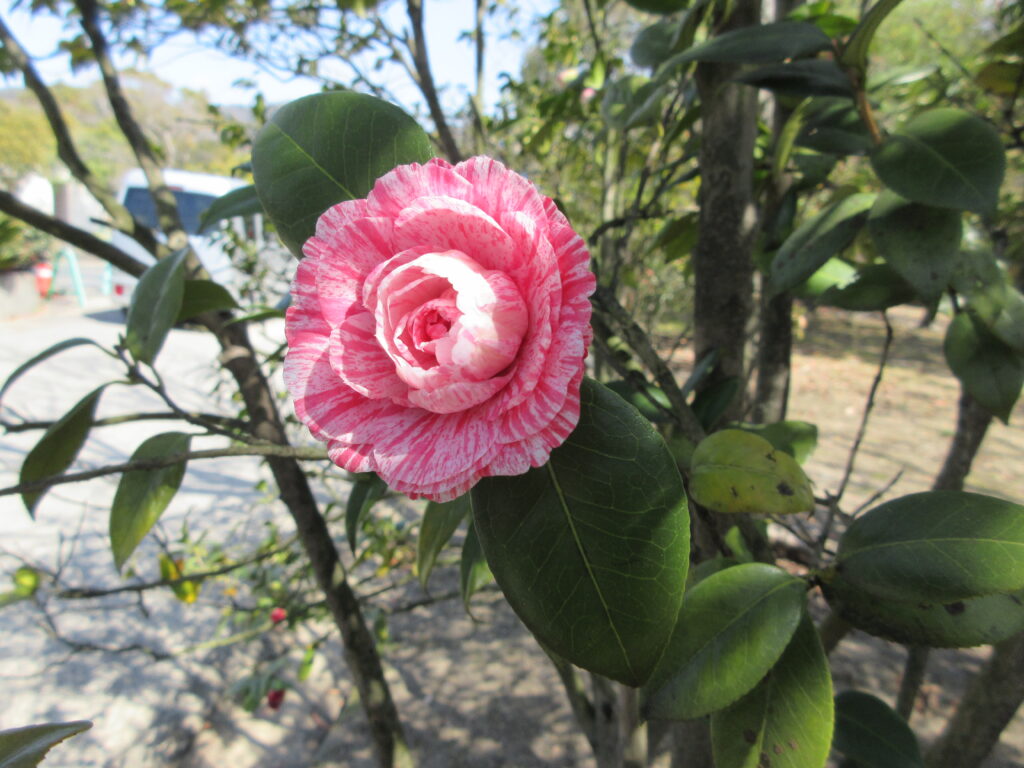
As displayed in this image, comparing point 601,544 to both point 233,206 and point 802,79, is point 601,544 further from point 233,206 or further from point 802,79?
point 233,206

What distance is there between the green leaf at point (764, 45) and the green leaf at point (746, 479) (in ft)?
1.35

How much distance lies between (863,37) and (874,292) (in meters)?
0.29

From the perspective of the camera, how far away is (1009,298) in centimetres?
71

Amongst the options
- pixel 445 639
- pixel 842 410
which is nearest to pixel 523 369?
pixel 445 639

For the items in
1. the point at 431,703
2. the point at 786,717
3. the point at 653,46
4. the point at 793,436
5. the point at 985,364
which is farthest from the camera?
the point at 431,703

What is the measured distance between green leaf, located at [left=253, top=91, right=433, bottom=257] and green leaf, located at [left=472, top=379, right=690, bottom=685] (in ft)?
0.77

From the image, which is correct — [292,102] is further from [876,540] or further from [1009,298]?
[1009,298]

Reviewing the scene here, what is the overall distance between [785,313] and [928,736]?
1.42 meters

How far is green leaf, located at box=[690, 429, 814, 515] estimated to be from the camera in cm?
51

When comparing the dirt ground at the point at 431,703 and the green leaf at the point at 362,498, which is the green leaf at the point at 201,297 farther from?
the dirt ground at the point at 431,703

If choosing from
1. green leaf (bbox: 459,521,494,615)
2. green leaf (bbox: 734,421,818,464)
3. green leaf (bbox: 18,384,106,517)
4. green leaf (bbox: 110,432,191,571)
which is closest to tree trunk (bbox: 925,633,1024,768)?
green leaf (bbox: 734,421,818,464)

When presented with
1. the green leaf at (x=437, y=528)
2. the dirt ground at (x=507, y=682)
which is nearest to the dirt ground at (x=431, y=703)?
the dirt ground at (x=507, y=682)

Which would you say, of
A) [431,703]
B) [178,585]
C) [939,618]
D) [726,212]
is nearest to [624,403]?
[939,618]

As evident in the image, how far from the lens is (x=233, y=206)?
0.86 m
